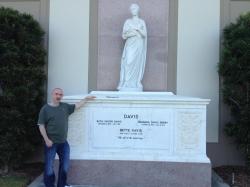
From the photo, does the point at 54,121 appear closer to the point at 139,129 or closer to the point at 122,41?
the point at 139,129

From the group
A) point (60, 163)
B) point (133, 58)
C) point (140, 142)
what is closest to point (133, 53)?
point (133, 58)

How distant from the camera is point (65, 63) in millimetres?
10141

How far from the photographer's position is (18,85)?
9.18 meters

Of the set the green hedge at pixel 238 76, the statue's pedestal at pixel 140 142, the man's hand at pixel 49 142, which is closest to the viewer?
the man's hand at pixel 49 142

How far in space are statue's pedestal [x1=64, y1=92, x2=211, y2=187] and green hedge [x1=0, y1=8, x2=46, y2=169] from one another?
132 cm

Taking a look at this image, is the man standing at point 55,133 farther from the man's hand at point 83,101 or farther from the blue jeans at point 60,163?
the man's hand at point 83,101

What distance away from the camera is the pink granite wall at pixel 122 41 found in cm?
998

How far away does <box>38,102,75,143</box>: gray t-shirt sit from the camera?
749cm

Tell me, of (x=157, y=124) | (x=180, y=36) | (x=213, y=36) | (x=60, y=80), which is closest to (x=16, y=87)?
(x=60, y=80)

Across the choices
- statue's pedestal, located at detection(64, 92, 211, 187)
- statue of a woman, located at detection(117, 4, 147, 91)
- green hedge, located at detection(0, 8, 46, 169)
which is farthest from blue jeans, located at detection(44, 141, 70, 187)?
statue of a woman, located at detection(117, 4, 147, 91)

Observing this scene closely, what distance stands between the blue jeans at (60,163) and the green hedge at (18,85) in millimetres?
1498

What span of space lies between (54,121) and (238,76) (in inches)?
156

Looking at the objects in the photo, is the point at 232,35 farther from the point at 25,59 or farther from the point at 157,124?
the point at 25,59

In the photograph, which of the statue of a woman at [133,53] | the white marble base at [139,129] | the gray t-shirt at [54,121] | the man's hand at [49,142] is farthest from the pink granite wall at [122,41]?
the man's hand at [49,142]
